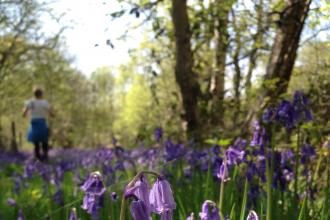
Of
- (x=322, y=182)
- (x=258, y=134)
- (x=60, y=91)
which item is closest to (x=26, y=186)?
(x=322, y=182)

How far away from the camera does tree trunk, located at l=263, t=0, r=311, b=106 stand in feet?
19.3

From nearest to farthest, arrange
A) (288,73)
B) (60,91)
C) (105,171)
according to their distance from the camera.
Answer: (105,171)
(288,73)
(60,91)

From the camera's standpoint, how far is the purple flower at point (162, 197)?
63.0 inches

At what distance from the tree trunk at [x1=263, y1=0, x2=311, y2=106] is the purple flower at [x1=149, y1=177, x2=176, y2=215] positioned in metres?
4.27

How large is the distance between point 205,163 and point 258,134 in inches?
82.3

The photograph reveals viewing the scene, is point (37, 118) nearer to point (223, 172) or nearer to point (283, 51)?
point (283, 51)

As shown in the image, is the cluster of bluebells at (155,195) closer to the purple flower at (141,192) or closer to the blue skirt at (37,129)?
the purple flower at (141,192)

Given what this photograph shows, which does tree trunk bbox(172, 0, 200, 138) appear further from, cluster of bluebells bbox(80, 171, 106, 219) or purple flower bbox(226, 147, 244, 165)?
cluster of bluebells bbox(80, 171, 106, 219)

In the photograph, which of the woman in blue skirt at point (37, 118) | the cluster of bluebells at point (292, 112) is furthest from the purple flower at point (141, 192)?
the woman in blue skirt at point (37, 118)

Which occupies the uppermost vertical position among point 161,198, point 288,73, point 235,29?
point 235,29

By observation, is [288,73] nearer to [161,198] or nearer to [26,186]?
[26,186]

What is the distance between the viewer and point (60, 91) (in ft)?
87.5

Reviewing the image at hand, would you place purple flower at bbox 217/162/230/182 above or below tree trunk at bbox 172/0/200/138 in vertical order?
below

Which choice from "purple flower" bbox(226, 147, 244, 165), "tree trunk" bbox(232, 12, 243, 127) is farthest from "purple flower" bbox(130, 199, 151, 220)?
"tree trunk" bbox(232, 12, 243, 127)
